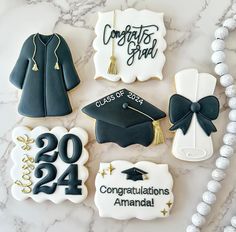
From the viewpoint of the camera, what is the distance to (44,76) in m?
0.98

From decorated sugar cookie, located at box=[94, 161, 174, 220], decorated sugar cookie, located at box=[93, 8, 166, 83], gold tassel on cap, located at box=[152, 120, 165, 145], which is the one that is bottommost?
decorated sugar cookie, located at box=[94, 161, 174, 220]

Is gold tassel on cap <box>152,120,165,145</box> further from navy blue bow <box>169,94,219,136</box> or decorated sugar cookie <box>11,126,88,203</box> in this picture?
decorated sugar cookie <box>11,126,88,203</box>

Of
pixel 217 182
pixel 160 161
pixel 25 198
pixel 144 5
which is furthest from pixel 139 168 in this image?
pixel 144 5

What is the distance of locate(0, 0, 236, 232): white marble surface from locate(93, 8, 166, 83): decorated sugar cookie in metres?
0.03

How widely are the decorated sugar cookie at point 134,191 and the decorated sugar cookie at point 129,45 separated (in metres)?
0.21

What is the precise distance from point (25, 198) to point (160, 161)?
Result: 34 cm

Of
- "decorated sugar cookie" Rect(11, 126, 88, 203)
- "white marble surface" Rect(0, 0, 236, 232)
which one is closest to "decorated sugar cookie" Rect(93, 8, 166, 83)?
"white marble surface" Rect(0, 0, 236, 232)

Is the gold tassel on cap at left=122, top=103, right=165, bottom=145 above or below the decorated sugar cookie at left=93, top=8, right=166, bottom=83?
below

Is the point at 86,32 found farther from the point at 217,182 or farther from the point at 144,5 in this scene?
the point at 217,182

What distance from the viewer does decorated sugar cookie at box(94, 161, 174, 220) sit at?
93 centimetres

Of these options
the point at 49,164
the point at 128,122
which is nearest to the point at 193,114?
the point at 128,122

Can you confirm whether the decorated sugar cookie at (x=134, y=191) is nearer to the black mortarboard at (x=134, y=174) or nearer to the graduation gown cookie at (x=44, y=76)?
the black mortarboard at (x=134, y=174)

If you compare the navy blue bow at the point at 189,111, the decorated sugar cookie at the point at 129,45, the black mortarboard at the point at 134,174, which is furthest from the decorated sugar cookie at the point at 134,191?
the decorated sugar cookie at the point at 129,45

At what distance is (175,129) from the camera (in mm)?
930
